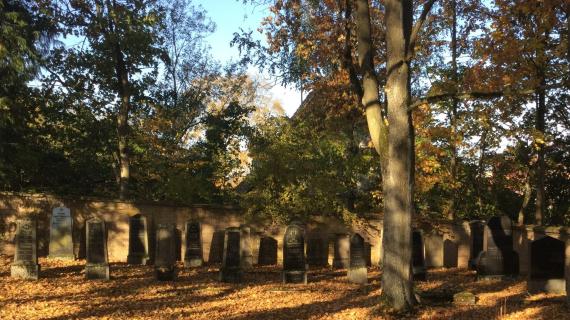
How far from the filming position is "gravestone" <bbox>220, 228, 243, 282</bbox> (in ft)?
40.5

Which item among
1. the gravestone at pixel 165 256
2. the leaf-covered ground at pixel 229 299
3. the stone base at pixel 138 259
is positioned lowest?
the leaf-covered ground at pixel 229 299

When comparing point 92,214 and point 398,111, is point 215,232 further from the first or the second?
point 398,111

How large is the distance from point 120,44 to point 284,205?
759 cm

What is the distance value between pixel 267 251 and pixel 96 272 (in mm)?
5764

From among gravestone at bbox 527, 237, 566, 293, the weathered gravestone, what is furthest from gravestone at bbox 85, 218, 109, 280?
gravestone at bbox 527, 237, 566, 293

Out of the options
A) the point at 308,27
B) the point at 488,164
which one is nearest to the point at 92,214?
the point at 308,27

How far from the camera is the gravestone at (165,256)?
11992mm

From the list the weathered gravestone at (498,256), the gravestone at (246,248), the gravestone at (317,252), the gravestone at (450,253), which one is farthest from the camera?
the gravestone at (450,253)

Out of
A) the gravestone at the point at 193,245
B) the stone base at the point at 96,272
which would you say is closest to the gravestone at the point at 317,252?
the gravestone at the point at 193,245

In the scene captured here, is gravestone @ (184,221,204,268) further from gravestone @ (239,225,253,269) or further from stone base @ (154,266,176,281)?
stone base @ (154,266,176,281)

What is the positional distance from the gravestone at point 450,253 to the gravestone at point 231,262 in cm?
768

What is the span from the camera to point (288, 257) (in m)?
12.6

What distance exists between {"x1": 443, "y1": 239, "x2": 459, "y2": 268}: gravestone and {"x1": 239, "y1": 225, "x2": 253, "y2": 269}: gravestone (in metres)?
6.48

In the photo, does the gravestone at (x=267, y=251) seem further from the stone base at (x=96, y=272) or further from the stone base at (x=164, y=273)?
the stone base at (x=96, y=272)
